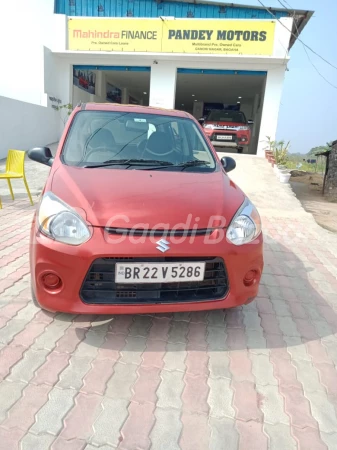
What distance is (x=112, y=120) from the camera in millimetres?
3250

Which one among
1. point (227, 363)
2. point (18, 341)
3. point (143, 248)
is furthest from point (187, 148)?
point (18, 341)

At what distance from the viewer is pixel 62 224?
2051 mm

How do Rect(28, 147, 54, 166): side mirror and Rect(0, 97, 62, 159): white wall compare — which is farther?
Rect(0, 97, 62, 159): white wall

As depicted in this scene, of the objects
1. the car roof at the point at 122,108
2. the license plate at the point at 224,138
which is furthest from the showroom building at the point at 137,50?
the car roof at the point at 122,108

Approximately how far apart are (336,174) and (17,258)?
34.0ft

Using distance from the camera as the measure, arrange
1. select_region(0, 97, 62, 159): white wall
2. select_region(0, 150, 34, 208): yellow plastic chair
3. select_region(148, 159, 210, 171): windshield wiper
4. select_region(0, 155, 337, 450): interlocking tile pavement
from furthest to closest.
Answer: select_region(0, 97, 62, 159): white wall
select_region(0, 150, 34, 208): yellow plastic chair
select_region(148, 159, 210, 171): windshield wiper
select_region(0, 155, 337, 450): interlocking tile pavement

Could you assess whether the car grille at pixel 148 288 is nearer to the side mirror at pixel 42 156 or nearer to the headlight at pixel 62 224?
the headlight at pixel 62 224

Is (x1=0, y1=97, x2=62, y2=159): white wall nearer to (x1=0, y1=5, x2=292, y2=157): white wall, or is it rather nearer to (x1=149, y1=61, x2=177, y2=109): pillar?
(x1=0, y1=5, x2=292, y2=157): white wall

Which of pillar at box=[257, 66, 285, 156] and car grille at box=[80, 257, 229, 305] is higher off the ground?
pillar at box=[257, 66, 285, 156]

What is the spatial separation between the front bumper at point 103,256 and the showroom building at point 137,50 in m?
9.82

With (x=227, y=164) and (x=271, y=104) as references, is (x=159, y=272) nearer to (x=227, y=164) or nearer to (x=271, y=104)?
(x=227, y=164)

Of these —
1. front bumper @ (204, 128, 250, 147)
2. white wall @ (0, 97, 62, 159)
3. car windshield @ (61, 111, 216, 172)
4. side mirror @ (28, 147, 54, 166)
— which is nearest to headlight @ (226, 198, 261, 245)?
car windshield @ (61, 111, 216, 172)

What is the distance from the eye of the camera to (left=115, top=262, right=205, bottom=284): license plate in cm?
197

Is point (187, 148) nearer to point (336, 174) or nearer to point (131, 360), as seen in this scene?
point (131, 360)
